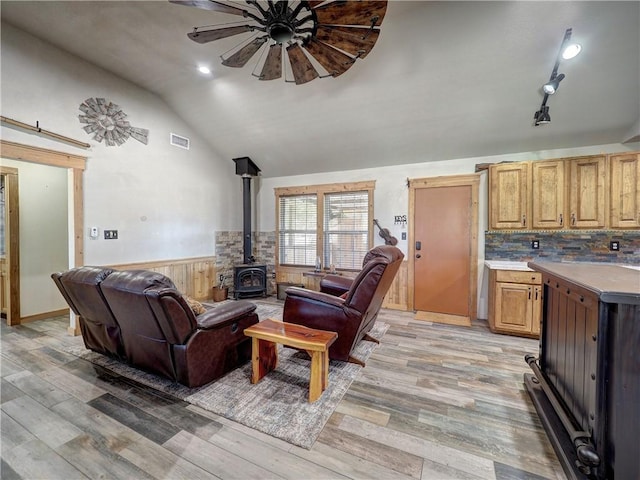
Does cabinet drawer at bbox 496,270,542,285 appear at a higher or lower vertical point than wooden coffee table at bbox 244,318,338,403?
higher

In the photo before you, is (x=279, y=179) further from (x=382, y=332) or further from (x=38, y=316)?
(x=38, y=316)

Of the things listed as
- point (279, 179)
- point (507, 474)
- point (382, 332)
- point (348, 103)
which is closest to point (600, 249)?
point (382, 332)

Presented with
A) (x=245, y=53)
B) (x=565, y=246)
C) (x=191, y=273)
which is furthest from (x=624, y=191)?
(x=191, y=273)

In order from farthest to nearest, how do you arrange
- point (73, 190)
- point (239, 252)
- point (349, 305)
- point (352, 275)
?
point (239, 252), point (352, 275), point (73, 190), point (349, 305)

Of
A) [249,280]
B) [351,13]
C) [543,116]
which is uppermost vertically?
[351,13]

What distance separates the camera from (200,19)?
2.81m

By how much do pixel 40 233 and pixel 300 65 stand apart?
15.9ft

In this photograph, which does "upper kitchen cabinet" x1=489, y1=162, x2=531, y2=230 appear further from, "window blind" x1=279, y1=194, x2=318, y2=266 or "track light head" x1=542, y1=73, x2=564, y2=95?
"window blind" x1=279, y1=194, x2=318, y2=266

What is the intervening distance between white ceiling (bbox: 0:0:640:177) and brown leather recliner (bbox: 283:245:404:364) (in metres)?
2.23

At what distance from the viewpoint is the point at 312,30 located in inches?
76.6

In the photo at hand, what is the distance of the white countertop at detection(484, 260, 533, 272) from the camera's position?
3.51 metres

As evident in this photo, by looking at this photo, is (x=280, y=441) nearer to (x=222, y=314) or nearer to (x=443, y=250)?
(x=222, y=314)

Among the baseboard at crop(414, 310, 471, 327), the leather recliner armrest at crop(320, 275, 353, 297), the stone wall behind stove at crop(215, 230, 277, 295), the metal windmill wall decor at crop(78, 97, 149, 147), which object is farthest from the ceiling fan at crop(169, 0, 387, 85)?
the stone wall behind stove at crop(215, 230, 277, 295)

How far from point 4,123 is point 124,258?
6.34 feet
